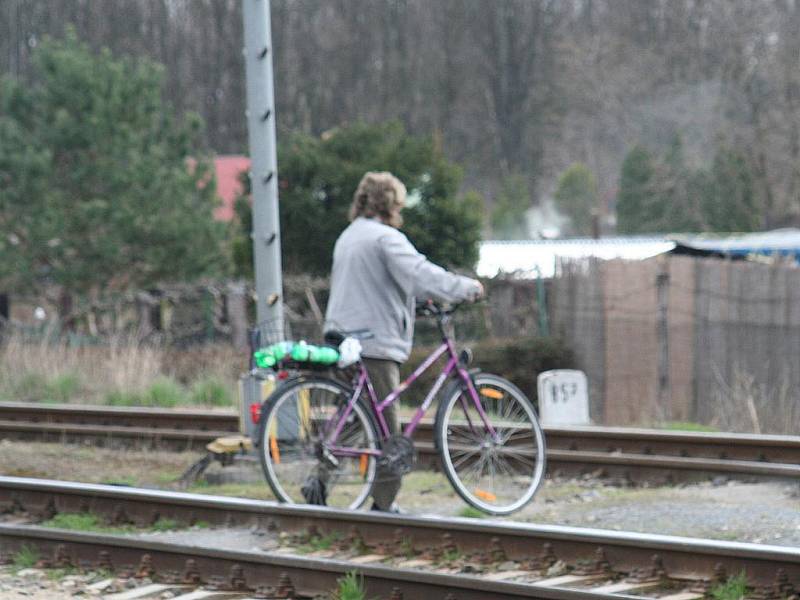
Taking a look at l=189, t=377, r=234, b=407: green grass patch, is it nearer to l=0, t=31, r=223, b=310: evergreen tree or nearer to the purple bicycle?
the purple bicycle

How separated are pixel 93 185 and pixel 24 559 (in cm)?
2419

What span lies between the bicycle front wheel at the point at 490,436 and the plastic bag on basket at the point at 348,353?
521mm

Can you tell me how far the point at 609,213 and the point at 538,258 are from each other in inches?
1567

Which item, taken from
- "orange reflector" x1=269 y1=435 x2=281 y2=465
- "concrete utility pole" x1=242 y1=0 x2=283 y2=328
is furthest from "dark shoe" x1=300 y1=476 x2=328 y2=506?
"concrete utility pole" x1=242 y1=0 x2=283 y2=328

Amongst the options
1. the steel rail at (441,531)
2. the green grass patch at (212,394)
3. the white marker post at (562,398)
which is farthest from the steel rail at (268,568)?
the green grass patch at (212,394)

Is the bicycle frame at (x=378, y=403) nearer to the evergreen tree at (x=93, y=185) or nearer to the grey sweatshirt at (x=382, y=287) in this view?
the grey sweatshirt at (x=382, y=287)

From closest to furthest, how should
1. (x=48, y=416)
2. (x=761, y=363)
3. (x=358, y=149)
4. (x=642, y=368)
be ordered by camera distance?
(x=48, y=416) → (x=761, y=363) → (x=642, y=368) → (x=358, y=149)

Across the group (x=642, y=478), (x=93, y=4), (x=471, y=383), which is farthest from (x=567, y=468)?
(x=93, y=4)

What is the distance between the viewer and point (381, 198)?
7711mm

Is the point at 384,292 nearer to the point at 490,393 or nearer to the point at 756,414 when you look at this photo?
the point at 490,393

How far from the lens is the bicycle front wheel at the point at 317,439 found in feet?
24.1

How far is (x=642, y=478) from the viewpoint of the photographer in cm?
905

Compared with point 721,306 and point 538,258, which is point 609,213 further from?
point 721,306

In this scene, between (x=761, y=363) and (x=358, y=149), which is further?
(x=358, y=149)
